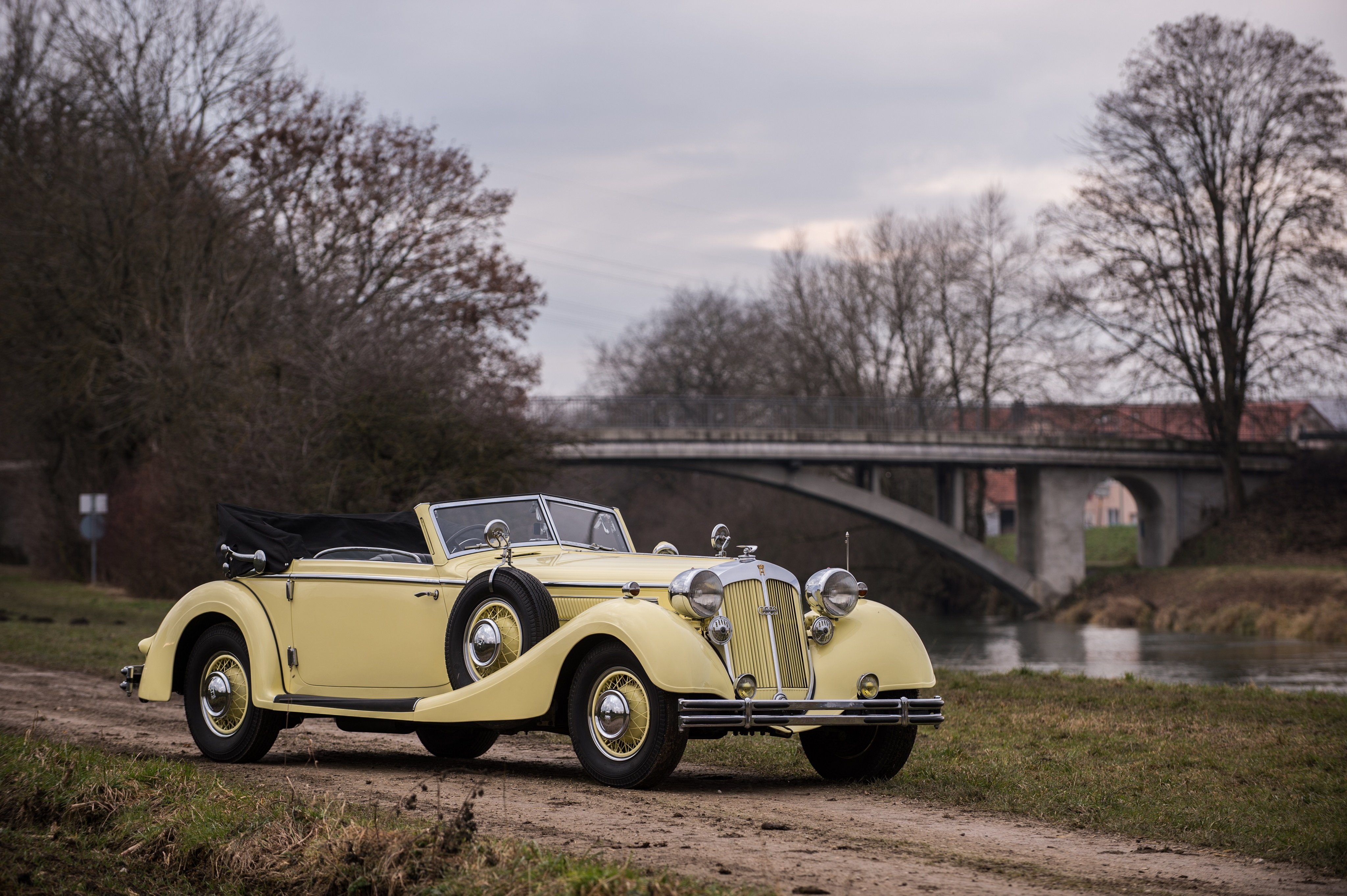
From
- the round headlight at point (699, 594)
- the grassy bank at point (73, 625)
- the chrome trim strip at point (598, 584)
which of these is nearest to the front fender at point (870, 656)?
the round headlight at point (699, 594)

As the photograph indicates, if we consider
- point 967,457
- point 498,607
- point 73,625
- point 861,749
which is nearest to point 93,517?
point 73,625

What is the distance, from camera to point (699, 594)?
6.86 metres

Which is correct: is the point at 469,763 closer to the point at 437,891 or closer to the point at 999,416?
the point at 437,891

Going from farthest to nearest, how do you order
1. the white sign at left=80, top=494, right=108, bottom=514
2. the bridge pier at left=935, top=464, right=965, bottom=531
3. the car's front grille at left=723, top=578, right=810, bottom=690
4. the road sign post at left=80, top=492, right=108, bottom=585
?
the bridge pier at left=935, top=464, right=965, bottom=531 → the road sign post at left=80, top=492, right=108, bottom=585 → the white sign at left=80, top=494, right=108, bottom=514 → the car's front grille at left=723, top=578, right=810, bottom=690

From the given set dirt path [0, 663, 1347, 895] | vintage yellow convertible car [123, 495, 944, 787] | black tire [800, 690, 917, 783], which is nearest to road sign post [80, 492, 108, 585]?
dirt path [0, 663, 1347, 895]

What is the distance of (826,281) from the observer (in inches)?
1962

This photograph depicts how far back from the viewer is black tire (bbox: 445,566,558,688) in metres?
7.24

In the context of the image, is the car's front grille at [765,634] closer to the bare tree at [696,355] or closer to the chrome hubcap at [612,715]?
the chrome hubcap at [612,715]

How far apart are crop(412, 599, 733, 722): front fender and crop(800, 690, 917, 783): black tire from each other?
3.66 feet

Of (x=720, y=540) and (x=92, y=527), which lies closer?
(x=720, y=540)

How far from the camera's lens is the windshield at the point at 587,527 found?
8367mm

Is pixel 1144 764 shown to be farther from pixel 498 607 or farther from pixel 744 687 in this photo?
pixel 498 607

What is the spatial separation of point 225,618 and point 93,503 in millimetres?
23134

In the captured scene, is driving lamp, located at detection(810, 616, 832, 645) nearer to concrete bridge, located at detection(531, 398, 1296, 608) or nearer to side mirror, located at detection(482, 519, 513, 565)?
side mirror, located at detection(482, 519, 513, 565)
